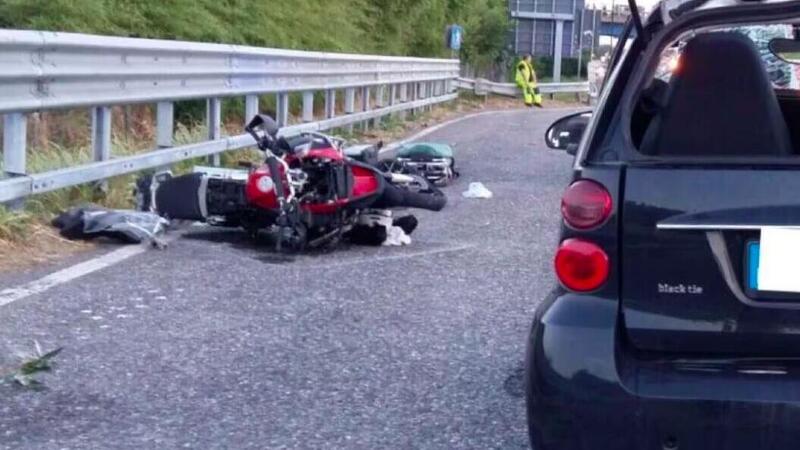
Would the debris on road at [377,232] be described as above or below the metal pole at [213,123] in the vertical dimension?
below

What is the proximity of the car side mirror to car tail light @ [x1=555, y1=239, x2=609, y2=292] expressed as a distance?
9.78ft

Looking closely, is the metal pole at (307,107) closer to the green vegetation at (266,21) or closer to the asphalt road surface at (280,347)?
the green vegetation at (266,21)

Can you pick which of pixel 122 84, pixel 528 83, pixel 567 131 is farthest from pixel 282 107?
pixel 528 83

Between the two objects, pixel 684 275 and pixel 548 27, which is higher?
pixel 548 27

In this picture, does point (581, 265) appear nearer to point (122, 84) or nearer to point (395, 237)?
point (395, 237)

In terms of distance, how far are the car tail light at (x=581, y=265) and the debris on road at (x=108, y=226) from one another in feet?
14.7

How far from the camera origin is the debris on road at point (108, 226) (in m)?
7.90

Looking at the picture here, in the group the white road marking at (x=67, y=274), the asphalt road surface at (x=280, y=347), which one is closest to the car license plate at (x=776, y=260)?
the asphalt road surface at (x=280, y=347)

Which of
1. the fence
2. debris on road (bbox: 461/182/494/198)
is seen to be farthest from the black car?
debris on road (bbox: 461/182/494/198)

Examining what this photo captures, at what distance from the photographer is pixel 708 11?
3770 mm

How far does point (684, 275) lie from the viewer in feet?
11.9

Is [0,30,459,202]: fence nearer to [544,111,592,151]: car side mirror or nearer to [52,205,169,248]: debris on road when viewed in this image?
[52,205,169,248]: debris on road

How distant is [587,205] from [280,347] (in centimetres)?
243

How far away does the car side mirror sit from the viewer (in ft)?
22.4
